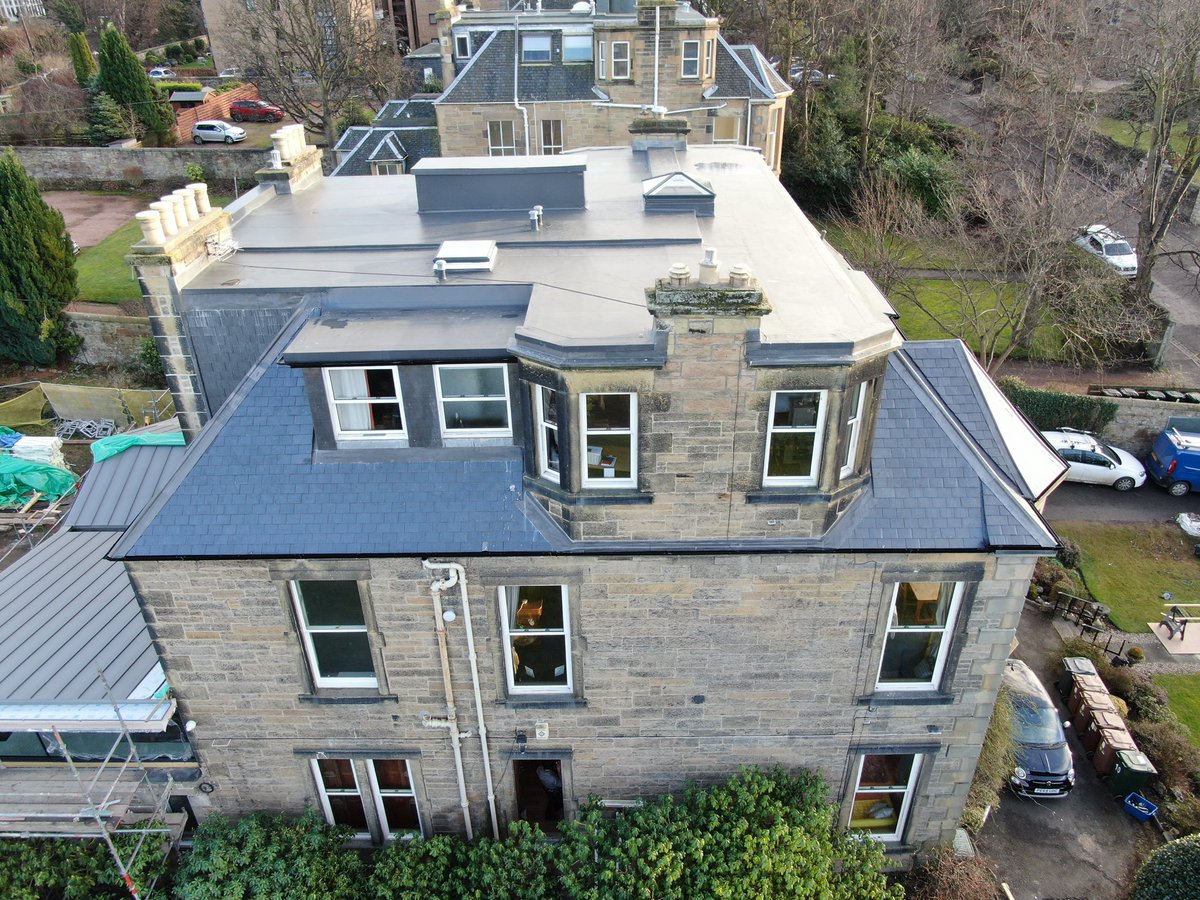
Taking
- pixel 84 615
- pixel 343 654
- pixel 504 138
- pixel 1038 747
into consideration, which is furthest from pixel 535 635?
pixel 504 138

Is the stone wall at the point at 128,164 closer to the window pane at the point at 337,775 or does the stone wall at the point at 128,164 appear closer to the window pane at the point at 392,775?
the window pane at the point at 337,775

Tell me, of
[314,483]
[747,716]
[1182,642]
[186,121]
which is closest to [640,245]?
[314,483]

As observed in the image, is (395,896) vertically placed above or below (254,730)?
below

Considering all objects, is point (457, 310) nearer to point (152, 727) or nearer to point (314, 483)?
point (314, 483)

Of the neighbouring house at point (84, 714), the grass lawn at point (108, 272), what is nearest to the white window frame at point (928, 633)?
the neighbouring house at point (84, 714)

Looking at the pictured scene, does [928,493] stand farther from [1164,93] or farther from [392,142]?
[392,142]
